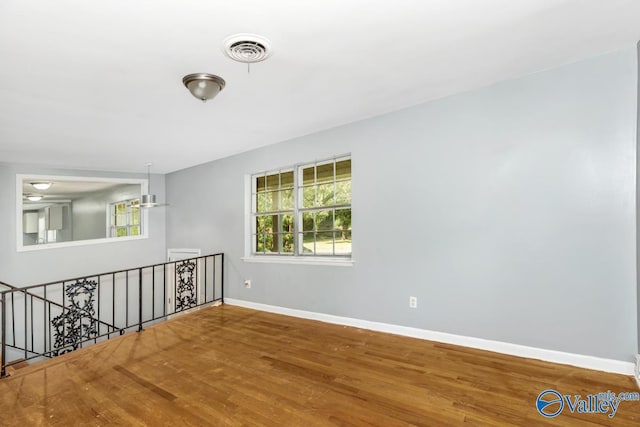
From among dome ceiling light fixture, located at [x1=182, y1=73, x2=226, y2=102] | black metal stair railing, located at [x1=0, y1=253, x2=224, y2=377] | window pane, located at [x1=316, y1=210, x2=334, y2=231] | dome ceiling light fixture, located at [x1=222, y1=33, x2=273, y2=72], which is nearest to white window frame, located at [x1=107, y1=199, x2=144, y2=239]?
black metal stair railing, located at [x1=0, y1=253, x2=224, y2=377]

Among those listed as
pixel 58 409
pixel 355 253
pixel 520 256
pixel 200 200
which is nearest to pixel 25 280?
pixel 200 200

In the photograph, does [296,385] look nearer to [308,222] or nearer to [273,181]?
[308,222]

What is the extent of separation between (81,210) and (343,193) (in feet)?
21.9

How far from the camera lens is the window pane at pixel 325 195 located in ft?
13.6

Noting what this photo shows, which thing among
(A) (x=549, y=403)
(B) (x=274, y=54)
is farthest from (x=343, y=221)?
(A) (x=549, y=403)

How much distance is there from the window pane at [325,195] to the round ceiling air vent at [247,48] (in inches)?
84.1

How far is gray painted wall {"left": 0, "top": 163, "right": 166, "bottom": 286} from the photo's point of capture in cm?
483

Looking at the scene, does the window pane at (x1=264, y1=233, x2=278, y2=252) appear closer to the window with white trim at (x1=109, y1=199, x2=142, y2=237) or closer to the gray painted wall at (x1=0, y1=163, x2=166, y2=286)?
the gray painted wall at (x1=0, y1=163, x2=166, y2=286)

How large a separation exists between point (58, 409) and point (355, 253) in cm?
286

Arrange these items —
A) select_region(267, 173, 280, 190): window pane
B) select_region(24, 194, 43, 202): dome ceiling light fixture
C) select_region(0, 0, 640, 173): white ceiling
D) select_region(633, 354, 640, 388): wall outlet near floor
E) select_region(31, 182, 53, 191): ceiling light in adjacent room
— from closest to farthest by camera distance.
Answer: select_region(0, 0, 640, 173): white ceiling < select_region(633, 354, 640, 388): wall outlet near floor < select_region(267, 173, 280, 190): window pane < select_region(31, 182, 53, 191): ceiling light in adjacent room < select_region(24, 194, 43, 202): dome ceiling light fixture

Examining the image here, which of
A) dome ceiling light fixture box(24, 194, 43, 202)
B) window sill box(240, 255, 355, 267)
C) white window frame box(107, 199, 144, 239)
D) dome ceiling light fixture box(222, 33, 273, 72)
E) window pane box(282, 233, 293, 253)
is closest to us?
dome ceiling light fixture box(222, 33, 273, 72)

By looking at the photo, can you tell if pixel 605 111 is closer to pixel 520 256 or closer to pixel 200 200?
pixel 520 256

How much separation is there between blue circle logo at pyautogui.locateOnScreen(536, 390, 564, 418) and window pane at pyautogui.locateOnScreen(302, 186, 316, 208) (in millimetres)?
3018

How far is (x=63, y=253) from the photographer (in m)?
5.33
